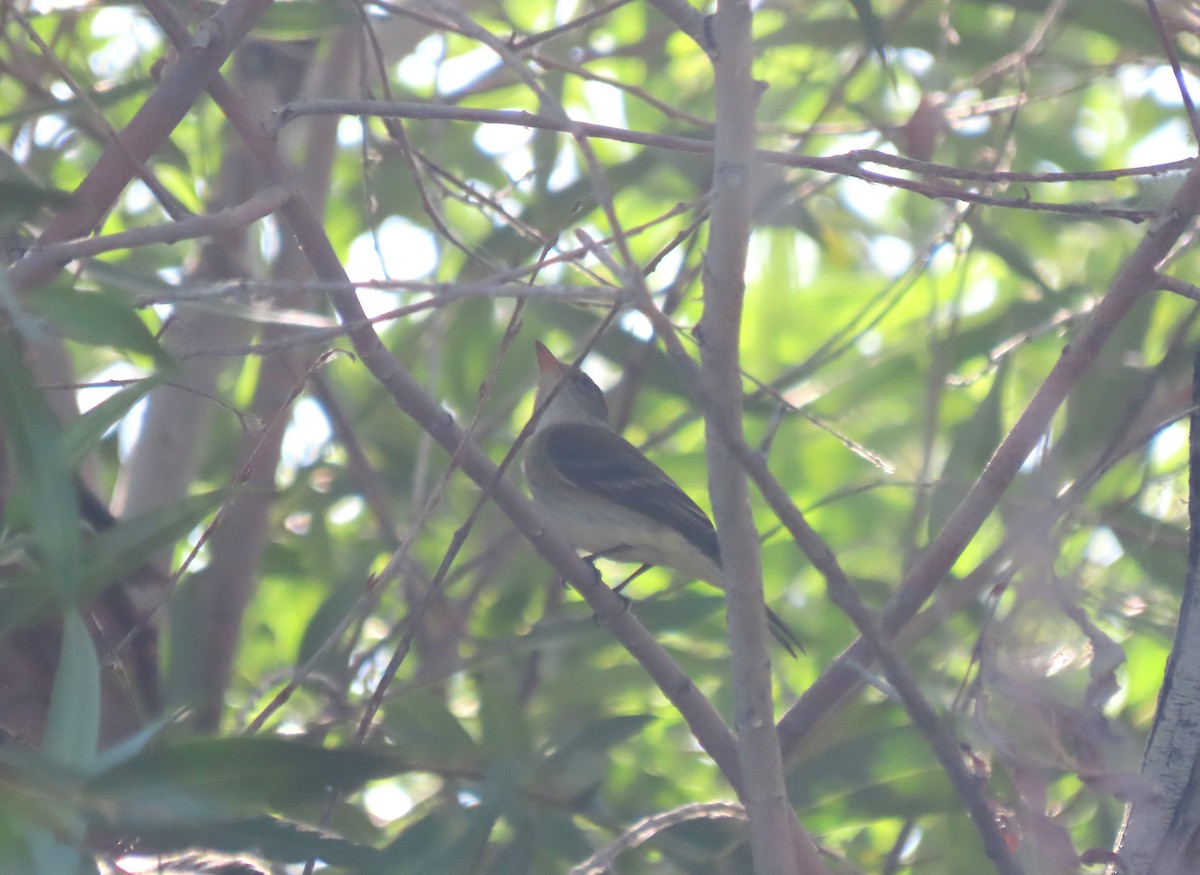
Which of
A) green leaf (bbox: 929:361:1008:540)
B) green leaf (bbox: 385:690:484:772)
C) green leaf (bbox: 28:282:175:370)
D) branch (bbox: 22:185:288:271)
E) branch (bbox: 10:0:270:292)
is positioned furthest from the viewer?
green leaf (bbox: 929:361:1008:540)

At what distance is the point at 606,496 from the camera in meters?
3.98

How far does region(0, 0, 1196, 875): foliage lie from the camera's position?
1745 mm

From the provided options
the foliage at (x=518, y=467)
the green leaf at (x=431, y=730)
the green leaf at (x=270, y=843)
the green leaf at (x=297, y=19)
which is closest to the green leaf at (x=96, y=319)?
the foliage at (x=518, y=467)

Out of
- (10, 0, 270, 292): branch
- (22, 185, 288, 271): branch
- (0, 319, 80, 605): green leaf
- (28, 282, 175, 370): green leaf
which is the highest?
(10, 0, 270, 292): branch

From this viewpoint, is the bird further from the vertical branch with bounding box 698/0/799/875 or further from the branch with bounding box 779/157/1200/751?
the vertical branch with bounding box 698/0/799/875

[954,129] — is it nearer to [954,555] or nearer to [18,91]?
[954,555]

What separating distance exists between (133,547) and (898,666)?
3.51 feet

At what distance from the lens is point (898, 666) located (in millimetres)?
1504

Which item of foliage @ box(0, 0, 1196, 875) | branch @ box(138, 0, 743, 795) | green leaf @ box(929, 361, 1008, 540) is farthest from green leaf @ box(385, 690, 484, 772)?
green leaf @ box(929, 361, 1008, 540)

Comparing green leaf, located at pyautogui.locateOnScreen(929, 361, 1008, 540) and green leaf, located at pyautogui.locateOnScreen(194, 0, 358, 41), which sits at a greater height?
green leaf, located at pyautogui.locateOnScreen(194, 0, 358, 41)

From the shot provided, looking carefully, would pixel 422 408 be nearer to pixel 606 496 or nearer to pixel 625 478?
pixel 625 478

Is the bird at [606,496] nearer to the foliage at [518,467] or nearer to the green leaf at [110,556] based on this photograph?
the foliage at [518,467]

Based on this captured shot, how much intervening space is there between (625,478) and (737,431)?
2.31 metres

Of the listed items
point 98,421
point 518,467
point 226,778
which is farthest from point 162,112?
point 518,467
